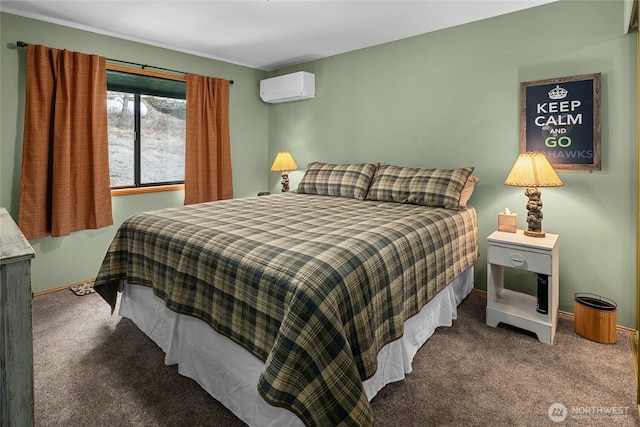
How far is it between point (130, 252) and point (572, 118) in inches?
125

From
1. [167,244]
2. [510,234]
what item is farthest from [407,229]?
[167,244]

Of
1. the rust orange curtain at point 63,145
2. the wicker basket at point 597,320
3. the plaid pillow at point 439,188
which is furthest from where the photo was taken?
the rust orange curtain at point 63,145

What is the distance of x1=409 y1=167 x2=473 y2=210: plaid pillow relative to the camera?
8.55 feet

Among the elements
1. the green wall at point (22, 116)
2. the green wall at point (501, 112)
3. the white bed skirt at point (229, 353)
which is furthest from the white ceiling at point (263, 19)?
the white bed skirt at point (229, 353)

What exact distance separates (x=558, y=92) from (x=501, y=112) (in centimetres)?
39

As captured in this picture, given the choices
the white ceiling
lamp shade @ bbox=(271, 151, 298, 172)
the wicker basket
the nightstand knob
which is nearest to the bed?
the nightstand knob

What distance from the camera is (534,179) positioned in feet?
7.39

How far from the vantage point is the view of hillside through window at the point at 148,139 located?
3477 millimetres

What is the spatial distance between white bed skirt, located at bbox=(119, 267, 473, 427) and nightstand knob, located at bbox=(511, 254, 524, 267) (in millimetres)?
455

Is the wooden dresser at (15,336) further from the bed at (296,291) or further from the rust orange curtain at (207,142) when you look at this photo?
the rust orange curtain at (207,142)

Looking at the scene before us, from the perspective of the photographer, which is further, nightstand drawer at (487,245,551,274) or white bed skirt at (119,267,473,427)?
nightstand drawer at (487,245,551,274)

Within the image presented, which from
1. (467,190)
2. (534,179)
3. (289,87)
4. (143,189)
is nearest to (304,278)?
(534,179)

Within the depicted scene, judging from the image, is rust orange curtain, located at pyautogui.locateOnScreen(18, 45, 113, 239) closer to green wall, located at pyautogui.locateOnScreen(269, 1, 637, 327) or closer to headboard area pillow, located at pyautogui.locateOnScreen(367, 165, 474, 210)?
green wall, located at pyautogui.locateOnScreen(269, 1, 637, 327)

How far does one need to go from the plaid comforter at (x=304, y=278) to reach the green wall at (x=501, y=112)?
784 millimetres
